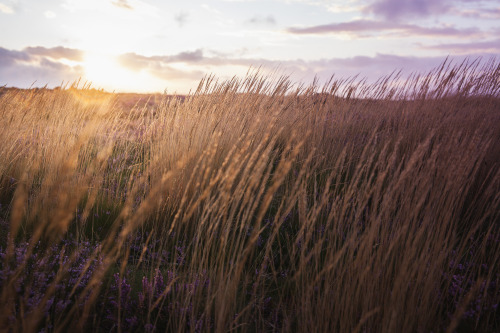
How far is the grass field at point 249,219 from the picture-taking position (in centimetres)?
165

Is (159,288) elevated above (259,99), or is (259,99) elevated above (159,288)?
(259,99)

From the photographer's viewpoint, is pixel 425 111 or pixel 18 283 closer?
pixel 18 283

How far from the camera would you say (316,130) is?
15.0ft

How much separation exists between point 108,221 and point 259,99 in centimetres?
232

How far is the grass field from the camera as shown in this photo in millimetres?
1648

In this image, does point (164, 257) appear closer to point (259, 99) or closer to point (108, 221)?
point (108, 221)

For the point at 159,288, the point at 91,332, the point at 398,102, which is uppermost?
the point at 398,102

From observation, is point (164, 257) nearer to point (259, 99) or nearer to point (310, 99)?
point (259, 99)

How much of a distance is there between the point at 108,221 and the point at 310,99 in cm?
341

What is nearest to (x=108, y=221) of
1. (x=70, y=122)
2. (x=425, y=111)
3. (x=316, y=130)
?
(x=70, y=122)

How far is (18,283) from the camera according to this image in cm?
173

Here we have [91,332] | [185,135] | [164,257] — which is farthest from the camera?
[185,135]

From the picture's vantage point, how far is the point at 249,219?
165 cm

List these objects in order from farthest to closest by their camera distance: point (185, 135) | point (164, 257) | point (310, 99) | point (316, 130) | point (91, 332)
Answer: point (310, 99) < point (316, 130) < point (185, 135) < point (164, 257) < point (91, 332)
